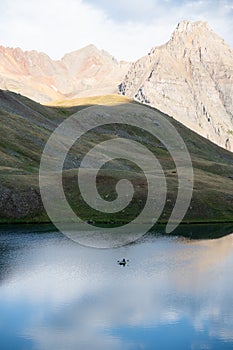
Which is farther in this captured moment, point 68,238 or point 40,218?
point 40,218

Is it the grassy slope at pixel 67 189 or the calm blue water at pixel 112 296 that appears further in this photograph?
the grassy slope at pixel 67 189

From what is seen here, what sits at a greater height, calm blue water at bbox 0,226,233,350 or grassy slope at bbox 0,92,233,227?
grassy slope at bbox 0,92,233,227

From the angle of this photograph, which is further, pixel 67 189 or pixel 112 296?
pixel 67 189

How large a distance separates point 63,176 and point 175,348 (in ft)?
288

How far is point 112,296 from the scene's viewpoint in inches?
2682

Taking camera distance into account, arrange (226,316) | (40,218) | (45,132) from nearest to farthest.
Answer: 1. (226,316)
2. (40,218)
3. (45,132)

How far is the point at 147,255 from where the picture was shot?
307ft

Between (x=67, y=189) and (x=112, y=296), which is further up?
(x=67, y=189)

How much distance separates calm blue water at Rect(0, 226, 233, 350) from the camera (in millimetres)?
54375

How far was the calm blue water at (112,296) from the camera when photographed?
54375 millimetres

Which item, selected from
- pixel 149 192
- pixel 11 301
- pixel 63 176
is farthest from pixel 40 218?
pixel 11 301

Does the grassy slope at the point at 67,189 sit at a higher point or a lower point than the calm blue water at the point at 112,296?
higher

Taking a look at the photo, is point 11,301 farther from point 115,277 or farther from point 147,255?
point 147,255

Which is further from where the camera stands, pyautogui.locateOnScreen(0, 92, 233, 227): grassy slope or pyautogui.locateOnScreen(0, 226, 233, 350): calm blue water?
pyautogui.locateOnScreen(0, 92, 233, 227): grassy slope
